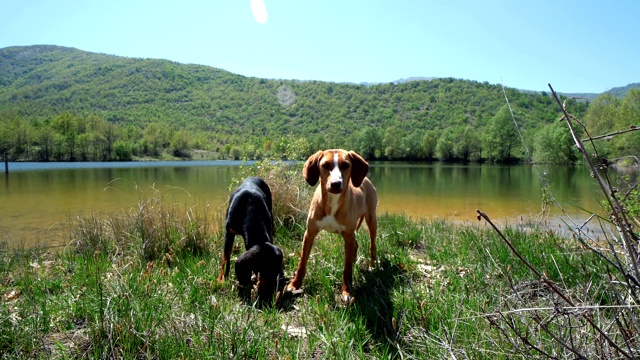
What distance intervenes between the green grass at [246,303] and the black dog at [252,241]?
0.27 meters

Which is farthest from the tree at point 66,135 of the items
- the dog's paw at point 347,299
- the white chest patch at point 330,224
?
the dog's paw at point 347,299

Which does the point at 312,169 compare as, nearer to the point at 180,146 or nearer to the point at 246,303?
the point at 246,303

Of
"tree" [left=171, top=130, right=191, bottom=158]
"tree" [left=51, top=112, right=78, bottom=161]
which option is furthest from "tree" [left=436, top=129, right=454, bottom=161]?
"tree" [left=51, top=112, right=78, bottom=161]

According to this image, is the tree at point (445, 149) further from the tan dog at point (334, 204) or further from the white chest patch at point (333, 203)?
the white chest patch at point (333, 203)

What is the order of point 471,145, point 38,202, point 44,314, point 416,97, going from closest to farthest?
point 44,314, point 38,202, point 471,145, point 416,97

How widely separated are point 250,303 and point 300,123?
167 meters

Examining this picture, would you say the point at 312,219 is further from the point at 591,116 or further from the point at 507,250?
the point at 591,116

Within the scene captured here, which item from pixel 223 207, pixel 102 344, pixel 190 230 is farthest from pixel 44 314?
pixel 223 207

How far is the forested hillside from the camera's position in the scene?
84.0 metres

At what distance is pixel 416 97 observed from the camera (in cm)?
17300

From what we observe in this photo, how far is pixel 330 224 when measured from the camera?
169 inches

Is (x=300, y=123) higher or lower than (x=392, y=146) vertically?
higher

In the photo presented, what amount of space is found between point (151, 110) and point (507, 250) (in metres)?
208

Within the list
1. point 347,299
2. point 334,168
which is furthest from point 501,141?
point 347,299
